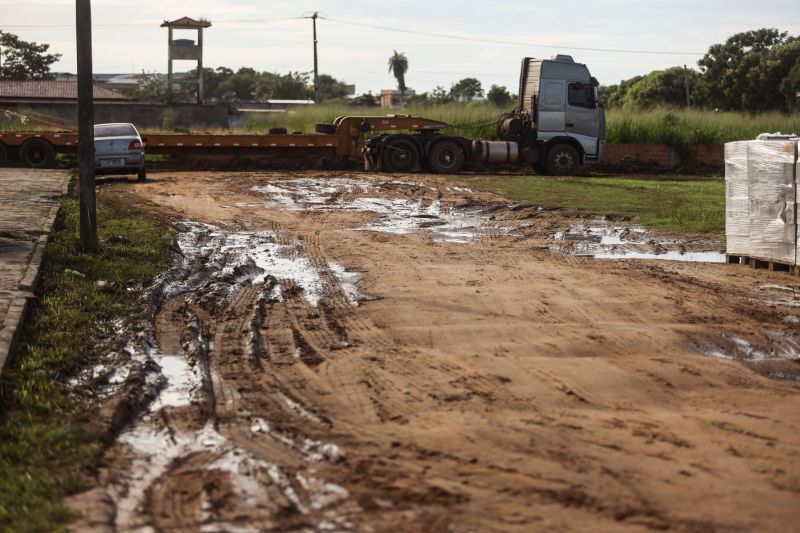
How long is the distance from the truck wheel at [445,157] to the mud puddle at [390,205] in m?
4.27

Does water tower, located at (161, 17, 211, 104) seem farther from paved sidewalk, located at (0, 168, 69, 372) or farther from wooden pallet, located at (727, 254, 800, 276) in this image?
wooden pallet, located at (727, 254, 800, 276)

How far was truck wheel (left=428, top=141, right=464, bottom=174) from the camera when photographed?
1188 inches

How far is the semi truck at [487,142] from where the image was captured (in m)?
29.5

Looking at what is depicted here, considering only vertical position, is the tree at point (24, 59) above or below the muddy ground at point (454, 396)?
above

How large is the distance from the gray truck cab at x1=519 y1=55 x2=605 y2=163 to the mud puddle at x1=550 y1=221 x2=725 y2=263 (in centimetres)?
1258

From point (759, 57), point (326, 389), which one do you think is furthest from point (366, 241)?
point (759, 57)

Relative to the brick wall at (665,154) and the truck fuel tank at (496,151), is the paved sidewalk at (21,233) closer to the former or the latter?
the truck fuel tank at (496,151)

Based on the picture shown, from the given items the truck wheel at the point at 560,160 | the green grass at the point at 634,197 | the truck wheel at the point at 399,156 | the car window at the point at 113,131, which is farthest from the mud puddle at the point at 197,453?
the truck wheel at the point at 560,160

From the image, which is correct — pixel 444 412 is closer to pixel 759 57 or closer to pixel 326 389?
pixel 326 389

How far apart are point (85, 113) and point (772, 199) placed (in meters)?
8.16

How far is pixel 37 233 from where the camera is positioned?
14453 mm

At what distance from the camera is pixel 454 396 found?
6828 millimetres

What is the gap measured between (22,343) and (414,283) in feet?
14.0

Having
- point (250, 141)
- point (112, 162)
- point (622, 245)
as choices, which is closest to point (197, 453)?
point (622, 245)
